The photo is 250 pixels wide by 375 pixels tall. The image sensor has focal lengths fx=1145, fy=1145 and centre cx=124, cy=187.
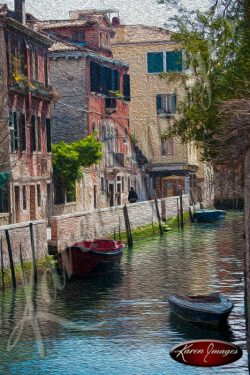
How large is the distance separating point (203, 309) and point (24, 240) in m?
7.92

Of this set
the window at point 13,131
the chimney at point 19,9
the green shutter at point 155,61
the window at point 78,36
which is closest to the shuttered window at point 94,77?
the window at point 78,36

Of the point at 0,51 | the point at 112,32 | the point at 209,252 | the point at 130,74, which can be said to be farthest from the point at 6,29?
the point at 130,74

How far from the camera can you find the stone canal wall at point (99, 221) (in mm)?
29266

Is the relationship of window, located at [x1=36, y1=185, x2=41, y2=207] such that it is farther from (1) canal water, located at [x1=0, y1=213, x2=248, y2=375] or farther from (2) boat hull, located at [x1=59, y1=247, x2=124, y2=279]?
(2) boat hull, located at [x1=59, y1=247, x2=124, y2=279]

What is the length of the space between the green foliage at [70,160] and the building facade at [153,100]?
11133 mm

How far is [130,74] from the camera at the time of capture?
161 ft

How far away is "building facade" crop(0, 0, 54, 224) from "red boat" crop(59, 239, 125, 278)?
2898mm

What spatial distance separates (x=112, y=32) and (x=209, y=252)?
15025 mm

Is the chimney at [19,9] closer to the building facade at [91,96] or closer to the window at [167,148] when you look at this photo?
the building facade at [91,96]

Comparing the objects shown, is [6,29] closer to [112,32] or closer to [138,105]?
[112,32]

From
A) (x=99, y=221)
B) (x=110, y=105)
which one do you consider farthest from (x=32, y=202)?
(x=110, y=105)

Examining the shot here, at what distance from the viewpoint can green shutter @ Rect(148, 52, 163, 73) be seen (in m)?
49.5

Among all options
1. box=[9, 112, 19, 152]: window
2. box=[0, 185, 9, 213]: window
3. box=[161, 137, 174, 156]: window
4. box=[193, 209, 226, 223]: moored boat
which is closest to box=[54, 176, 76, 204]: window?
box=[9, 112, 19, 152]: window

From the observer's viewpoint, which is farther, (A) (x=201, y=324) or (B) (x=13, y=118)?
(B) (x=13, y=118)
